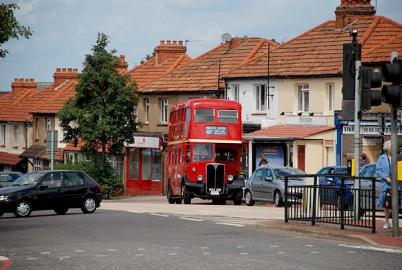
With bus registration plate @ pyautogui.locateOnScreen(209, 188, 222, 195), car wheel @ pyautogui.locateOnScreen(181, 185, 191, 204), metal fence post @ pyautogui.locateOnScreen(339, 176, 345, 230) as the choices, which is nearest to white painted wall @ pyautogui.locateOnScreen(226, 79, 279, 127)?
car wheel @ pyautogui.locateOnScreen(181, 185, 191, 204)

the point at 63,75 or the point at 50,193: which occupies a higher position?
the point at 63,75

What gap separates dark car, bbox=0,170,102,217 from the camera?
3469 cm

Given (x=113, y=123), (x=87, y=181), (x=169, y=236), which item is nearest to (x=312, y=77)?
(x=113, y=123)

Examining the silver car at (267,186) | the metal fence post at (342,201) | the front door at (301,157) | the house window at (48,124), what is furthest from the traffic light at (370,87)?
the house window at (48,124)

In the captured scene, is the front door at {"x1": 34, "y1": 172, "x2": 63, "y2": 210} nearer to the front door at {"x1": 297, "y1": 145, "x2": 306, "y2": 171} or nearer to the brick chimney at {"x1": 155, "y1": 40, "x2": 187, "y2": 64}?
the front door at {"x1": 297, "y1": 145, "x2": 306, "y2": 171}

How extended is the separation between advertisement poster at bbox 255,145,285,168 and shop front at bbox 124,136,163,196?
13.3m

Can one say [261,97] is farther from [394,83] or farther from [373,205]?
[394,83]

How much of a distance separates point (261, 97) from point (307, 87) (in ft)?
13.4

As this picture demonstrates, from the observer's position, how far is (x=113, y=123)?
214 feet

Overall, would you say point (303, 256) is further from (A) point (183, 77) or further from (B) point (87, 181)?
(A) point (183, 77)

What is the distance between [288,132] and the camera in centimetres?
5703

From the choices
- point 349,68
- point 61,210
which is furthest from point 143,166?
point 349,68

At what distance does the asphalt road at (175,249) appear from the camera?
17.0 meters

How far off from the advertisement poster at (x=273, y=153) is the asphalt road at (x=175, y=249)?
97.7ft
